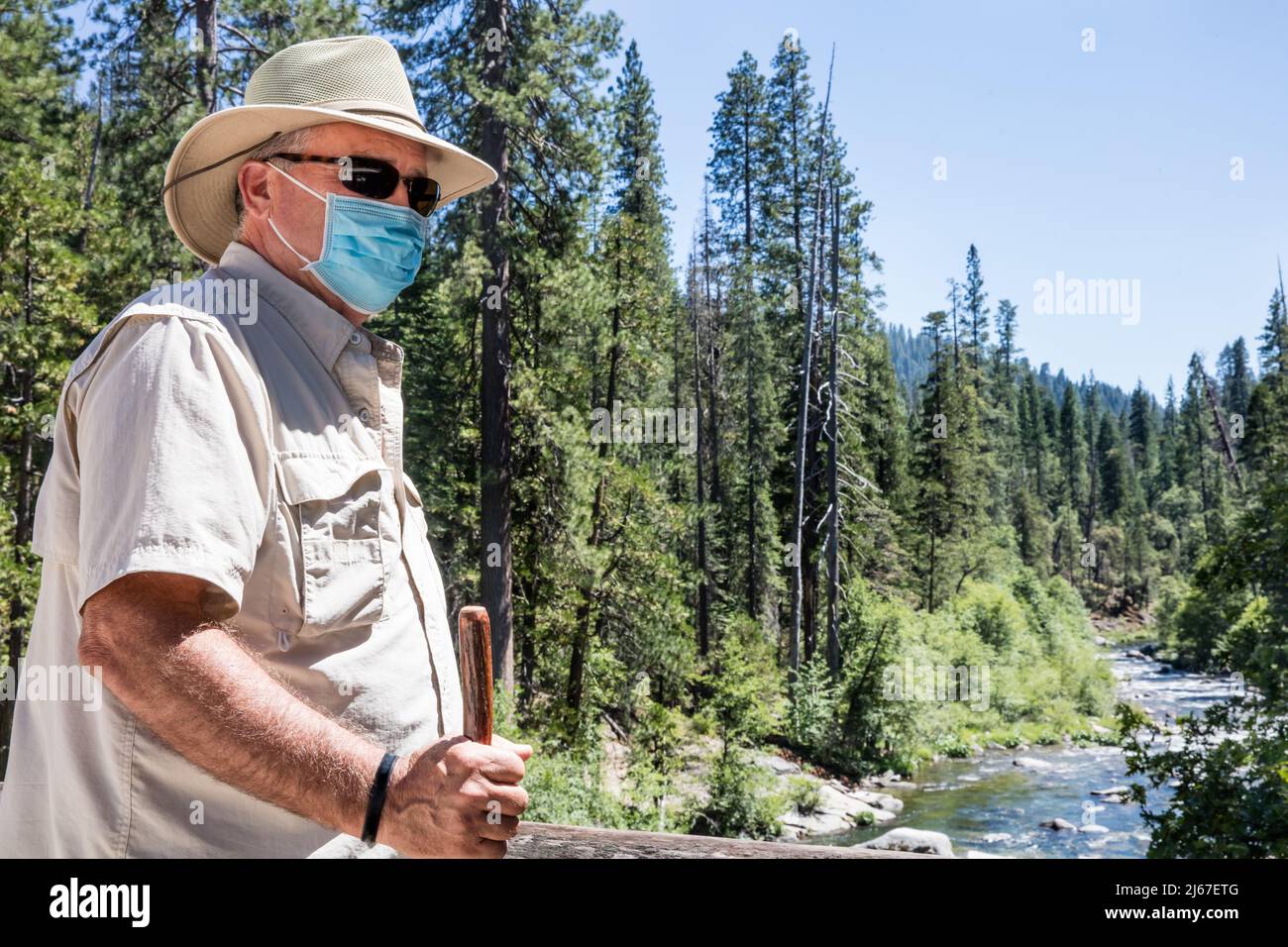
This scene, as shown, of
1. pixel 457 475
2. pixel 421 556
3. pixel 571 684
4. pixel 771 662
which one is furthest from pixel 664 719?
pixel 421 556

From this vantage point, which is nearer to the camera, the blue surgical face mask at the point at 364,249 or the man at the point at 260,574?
the man at the point at 260,574

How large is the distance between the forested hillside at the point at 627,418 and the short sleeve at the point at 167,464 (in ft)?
34.2

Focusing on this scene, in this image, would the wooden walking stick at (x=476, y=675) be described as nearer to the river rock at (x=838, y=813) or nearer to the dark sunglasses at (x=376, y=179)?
the dark sunglasses at (x=376, y=179)

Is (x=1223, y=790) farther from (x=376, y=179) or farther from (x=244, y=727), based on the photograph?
(x=244, y=727)

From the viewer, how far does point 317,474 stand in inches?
62.6

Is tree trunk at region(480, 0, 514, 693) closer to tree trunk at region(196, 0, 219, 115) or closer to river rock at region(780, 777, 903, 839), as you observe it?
tree trunk at region(196, 0, 219, 115)

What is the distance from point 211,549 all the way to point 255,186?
93 centimetres

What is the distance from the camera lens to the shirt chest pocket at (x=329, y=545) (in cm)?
151

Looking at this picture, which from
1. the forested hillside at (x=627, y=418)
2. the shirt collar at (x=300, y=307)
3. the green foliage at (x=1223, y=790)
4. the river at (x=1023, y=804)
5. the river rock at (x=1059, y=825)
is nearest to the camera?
the shirt collar at (x=300, y=307)

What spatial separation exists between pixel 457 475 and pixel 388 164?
61.1 ft

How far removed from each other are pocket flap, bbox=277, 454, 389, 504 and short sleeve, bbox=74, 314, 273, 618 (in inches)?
3.5

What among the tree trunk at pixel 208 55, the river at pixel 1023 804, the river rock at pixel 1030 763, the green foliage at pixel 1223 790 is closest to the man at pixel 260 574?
the green foliage at pixel 1223 790
